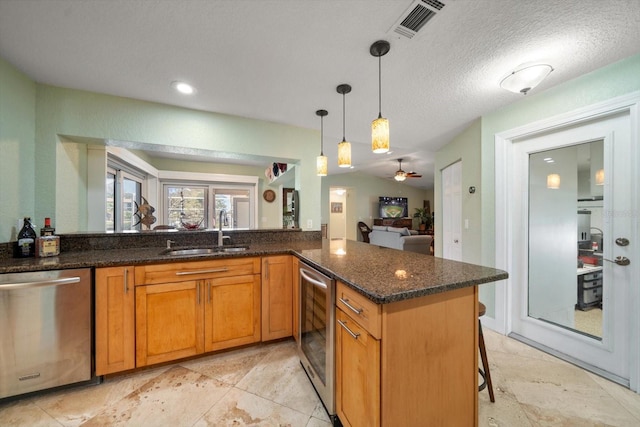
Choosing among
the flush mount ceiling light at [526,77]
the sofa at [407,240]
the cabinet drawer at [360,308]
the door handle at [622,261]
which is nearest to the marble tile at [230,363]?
the cabinet drawer at [360,308]

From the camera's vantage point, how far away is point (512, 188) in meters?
2.42

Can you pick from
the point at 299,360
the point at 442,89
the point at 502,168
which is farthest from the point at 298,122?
the point at 299,360

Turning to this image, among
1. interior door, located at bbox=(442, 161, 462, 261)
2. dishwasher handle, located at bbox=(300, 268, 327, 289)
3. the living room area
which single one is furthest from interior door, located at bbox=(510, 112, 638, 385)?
the living room area

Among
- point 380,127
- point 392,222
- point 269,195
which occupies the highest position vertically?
point 380,127

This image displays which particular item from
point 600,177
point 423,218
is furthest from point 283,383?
point 423,218

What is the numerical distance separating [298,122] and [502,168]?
2.19 meters

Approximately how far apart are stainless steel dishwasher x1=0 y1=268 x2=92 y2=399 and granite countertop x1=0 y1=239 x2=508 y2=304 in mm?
104

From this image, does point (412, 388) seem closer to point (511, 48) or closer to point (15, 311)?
point (511, 48)

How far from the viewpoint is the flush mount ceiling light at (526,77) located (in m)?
1.67

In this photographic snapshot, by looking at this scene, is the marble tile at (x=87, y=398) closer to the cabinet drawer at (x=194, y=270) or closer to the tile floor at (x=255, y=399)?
the tile floor at (x=255, y=399)

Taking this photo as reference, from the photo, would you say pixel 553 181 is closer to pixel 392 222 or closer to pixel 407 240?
pixel 407 240

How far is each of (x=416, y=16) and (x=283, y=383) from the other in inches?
96.7

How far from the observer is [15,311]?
4.85 feet

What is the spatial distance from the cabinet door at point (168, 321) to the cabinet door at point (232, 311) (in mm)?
66
